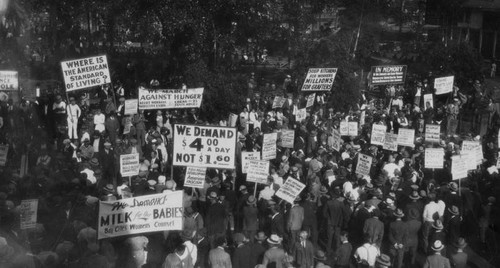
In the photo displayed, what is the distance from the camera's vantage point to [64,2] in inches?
1122

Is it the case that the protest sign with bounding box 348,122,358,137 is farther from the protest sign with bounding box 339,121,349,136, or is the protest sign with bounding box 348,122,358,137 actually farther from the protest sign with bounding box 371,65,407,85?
the protest sign with bounding box 371,65,407,85

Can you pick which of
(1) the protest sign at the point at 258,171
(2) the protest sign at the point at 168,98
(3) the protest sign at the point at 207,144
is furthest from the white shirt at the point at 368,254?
(2) the protest sign at the point at 168,98

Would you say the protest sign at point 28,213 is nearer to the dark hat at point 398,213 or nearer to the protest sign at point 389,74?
the dark hat at point 398,213

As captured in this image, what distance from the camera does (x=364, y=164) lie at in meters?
15.9

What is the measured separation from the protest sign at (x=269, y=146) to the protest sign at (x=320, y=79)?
725cm

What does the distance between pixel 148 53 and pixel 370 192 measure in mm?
21148

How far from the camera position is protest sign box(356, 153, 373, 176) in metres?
15.8

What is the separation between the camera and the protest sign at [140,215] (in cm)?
1101

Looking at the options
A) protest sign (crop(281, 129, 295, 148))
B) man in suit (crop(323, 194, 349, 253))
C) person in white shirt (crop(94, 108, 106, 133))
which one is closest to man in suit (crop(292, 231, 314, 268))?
man in suit (crop(323, 194, 349, 253))

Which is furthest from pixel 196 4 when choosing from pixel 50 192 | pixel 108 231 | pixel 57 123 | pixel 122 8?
pixel 108 231

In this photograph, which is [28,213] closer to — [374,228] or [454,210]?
[374,228]

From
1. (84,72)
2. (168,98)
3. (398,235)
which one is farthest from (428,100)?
(398,235)

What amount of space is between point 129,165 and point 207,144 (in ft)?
8.42

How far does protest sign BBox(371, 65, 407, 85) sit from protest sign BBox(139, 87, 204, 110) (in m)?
8.51
